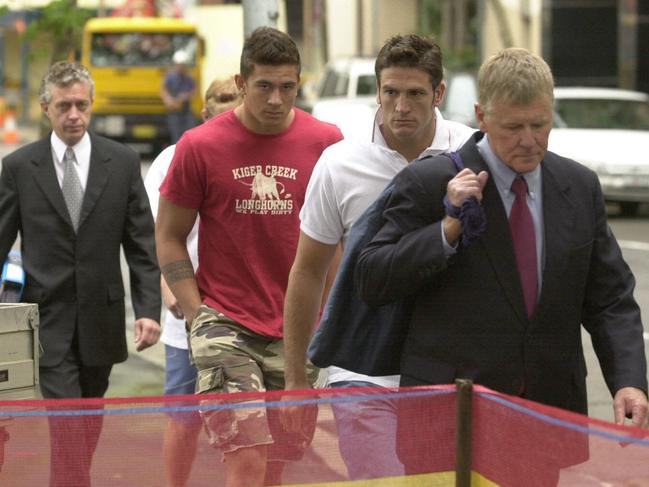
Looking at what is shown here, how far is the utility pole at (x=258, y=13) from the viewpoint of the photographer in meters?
7.61

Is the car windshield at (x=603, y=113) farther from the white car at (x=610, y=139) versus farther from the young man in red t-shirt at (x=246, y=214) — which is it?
the young man in red t-shirt at (x=246, y=214)

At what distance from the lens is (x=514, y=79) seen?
12.6 ft

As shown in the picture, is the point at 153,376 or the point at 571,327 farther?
the point at 153,376

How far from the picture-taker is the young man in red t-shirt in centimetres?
544

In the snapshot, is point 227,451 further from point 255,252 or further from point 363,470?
point 255,252

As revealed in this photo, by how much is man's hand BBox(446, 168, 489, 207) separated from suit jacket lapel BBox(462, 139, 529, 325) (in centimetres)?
8

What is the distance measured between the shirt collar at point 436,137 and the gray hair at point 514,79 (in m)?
0.80

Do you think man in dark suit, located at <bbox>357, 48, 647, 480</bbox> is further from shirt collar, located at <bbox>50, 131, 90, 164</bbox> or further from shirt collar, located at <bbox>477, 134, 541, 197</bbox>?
shirt collar, located at <bbox>50, 131, 90, 164</bbox>

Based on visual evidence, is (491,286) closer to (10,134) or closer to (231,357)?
(231,357)

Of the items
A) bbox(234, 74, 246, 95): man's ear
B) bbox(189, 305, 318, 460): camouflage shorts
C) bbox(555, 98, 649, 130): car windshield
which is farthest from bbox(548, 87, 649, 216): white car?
bbox(189, 305, 318, 460): camouflage shorts

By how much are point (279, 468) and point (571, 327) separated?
84 centimetres

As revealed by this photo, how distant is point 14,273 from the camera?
22.1ft

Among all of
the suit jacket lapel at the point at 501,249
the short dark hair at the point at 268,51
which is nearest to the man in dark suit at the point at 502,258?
the suit jacket lapel at the point at 501,249

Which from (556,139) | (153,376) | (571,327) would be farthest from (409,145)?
(556,139)
